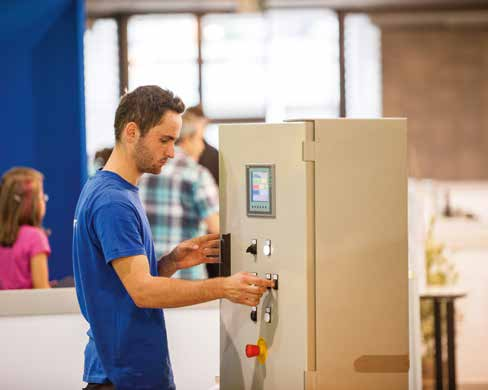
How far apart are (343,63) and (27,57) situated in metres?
4.32

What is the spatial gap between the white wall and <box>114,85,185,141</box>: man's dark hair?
1.26m

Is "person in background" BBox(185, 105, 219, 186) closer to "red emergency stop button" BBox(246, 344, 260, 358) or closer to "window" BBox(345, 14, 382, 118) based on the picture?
"red emergency stop button" BBox(246, 344, 260, 358)

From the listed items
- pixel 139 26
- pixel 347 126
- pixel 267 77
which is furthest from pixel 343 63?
pixel 347 126

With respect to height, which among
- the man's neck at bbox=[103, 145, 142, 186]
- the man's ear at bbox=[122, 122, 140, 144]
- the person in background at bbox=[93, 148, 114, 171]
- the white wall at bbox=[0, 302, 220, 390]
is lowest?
the white wall at bbox=[0, 302, 220, 390]

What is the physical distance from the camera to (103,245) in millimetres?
2191

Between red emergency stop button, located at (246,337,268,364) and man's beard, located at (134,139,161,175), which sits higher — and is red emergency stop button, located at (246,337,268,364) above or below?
below

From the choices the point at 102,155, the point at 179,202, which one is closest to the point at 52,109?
the point at 102,155

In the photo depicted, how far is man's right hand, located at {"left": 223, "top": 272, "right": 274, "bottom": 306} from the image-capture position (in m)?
2.23

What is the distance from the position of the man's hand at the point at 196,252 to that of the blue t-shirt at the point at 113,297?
0.23 metres

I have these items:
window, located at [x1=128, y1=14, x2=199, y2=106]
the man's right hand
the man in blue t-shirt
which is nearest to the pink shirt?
the man in blue t-shirt

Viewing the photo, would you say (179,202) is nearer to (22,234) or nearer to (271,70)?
(22,234)

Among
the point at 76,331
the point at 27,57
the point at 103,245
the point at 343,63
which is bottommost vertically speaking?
the point at 76,331

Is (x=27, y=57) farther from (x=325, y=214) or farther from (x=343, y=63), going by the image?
(x=343, y=63)

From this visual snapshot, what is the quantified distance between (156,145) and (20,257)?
1.88 meters
